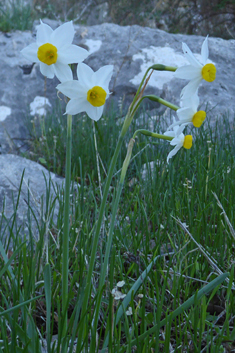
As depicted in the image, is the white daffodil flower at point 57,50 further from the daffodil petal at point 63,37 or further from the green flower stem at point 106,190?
the green flower stem at point 106,190

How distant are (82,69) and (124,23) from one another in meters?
6.87

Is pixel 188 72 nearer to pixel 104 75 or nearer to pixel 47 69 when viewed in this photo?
pixel 104 75

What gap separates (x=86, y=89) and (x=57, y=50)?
84mm

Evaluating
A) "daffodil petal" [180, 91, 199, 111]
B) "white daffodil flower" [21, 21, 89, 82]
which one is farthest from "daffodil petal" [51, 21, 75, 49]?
"daffodil petal" [180, 91, 199, 111]

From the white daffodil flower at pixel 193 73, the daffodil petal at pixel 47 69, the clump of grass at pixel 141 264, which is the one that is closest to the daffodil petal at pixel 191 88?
the white daffodil flower at pixel 193 73

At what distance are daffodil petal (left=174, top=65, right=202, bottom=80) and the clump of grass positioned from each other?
425mm

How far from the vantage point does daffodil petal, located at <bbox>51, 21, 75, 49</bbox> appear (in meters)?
0.60

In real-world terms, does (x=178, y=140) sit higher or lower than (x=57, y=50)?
lower

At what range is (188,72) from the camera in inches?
24.1

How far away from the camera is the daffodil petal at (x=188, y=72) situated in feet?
1.98

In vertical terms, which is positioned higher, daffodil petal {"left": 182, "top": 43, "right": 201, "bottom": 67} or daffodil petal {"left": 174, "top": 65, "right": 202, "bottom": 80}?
daffodil petal {"left": 182, "top": 43, "right": 201, "bottom": 67}

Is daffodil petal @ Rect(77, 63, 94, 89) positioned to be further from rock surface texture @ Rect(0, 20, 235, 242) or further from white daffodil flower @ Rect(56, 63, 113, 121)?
rock surface texture @ Rect(0, 20, 235, 242)

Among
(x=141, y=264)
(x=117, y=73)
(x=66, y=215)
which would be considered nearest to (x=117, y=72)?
(x=117, y=73)

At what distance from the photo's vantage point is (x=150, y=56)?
3377 millimetres
